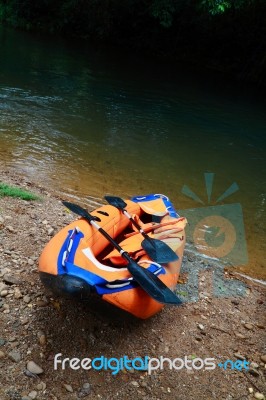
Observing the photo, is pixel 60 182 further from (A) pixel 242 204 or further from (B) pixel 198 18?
(B) pixel 198 18

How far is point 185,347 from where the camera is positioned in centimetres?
294

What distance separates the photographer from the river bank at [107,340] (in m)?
2.44

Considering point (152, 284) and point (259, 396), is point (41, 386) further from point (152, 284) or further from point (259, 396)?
point (259, 396)

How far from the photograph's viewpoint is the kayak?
259 cm

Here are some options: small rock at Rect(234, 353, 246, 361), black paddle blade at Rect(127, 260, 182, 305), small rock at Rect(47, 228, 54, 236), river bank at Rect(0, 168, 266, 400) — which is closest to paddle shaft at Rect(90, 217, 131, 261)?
black paddle blade at Rect(127, 260, 182, 305)

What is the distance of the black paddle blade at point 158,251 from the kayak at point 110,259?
0.12 feet

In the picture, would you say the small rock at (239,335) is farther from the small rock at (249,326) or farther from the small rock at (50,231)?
the small rock at (50,231)

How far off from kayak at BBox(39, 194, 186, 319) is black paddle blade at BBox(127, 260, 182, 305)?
0.21 feet

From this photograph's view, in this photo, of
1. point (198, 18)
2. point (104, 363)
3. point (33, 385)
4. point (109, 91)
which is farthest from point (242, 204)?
point (198, 18)

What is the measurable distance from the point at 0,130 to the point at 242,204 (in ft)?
14.6

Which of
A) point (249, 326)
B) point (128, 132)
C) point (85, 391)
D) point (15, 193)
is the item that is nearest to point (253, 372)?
point (249, 326)

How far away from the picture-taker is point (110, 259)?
315cm

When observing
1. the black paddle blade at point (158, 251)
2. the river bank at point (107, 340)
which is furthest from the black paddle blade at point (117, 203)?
the river bank at point (107, 340)

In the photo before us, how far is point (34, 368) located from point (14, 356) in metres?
0.16
